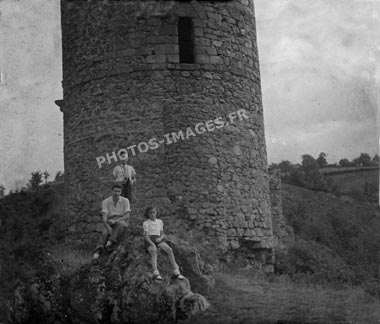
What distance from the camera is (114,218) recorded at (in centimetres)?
1354

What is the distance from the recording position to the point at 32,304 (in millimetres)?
12430

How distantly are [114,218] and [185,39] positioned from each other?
484 centimetres

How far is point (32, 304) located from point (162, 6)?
7.30 m

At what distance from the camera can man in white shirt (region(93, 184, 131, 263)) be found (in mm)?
13320

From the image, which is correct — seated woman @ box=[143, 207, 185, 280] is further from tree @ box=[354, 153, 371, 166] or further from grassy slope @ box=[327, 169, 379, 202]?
tree @ box=[354, 153, 371, 166]

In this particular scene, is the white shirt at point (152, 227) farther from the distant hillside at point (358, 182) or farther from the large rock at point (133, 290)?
the distant hillside at point (358, 182)

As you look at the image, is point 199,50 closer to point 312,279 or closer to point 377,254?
point 312,279

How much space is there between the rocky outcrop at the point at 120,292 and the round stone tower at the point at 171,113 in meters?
2.70

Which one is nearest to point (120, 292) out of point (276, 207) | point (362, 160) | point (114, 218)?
point (114, 218)

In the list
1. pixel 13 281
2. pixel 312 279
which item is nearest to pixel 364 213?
pixel 312 279

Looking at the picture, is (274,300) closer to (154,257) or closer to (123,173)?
(154,257)

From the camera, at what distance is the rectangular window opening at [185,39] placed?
53.1 feet

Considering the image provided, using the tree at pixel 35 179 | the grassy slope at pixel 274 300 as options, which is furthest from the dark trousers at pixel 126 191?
the tree at pixel 35 179

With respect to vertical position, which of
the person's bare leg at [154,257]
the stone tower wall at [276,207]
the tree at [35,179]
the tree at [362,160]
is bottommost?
the person's bare leg at [154,257]
